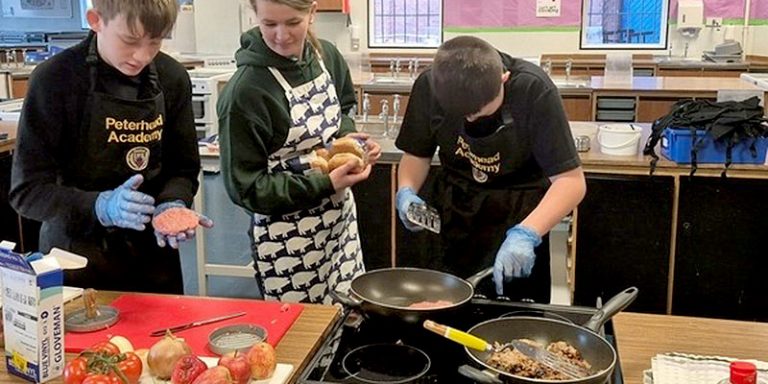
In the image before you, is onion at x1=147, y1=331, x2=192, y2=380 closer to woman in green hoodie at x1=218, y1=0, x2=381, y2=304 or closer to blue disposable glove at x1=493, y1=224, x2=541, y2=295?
woman in green hoodie at x1=218, y1=0, x2=381, y2=304

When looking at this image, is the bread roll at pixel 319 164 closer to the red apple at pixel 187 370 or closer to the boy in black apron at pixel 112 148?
the boy in black apron at pixel 112 148

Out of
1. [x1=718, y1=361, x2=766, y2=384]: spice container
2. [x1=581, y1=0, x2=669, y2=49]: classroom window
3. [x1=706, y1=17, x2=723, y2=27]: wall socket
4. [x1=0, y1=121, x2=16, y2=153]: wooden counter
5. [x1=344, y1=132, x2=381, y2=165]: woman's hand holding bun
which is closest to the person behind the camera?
[x1=718, y1=361, x2=766, y2=384]: spice container

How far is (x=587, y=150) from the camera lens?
344 cm

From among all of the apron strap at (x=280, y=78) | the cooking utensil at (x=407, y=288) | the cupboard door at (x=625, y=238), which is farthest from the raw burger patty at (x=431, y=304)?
the cupboard door at (x=625, y=238)

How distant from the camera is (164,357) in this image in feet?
4.23

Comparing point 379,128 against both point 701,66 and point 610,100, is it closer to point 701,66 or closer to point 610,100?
point 610,100

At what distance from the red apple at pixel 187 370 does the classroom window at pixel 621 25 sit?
7.72 metres

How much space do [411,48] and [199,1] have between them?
2498 millimetres

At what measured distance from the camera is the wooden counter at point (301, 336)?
4.51 ft

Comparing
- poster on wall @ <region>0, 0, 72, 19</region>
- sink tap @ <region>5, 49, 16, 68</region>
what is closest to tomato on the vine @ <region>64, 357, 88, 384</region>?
sink tap @ <region>5, 49, 16, 68</region>

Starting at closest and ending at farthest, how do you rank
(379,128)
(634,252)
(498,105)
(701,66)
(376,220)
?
(498,105)
(634,252)
(376,220)
(379,128)
(701,66)

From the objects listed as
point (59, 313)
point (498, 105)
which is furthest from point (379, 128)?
point (59, 313)

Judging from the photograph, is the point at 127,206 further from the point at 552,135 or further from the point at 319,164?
the point at 552,135

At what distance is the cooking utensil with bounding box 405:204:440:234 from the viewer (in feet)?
6.63
